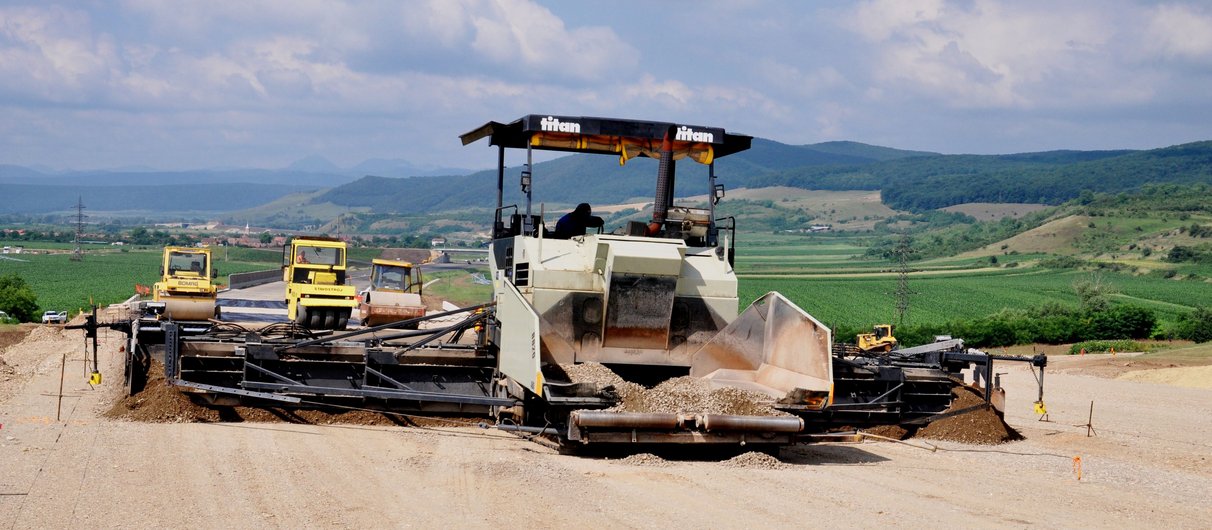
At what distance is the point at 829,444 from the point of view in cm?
1536

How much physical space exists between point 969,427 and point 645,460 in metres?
5.42

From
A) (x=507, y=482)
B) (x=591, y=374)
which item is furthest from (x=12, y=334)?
(x=507, y=482)

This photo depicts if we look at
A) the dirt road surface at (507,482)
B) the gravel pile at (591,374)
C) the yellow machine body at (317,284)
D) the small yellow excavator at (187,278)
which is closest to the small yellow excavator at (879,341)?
the yellow machine body at (317,284)

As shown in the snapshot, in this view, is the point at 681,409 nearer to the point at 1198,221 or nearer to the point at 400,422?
the point at 400,422

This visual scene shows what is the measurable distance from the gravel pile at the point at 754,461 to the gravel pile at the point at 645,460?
0.67 metres

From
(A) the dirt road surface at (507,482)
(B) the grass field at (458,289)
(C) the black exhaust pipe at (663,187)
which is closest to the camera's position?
(A) the dirt road surface at (507,482)

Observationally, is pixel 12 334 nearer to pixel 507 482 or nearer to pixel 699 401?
pixel 699 401

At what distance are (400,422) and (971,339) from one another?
3786cm

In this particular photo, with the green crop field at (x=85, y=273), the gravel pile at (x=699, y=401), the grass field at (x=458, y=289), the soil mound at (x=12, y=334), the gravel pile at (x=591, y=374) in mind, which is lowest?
the green crop field at (x=85, y=273)

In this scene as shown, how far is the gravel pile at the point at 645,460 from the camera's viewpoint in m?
12.5

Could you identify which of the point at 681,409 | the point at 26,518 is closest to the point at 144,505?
the point at 26,518

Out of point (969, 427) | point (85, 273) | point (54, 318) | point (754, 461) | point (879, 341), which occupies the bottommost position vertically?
point (85, 273)

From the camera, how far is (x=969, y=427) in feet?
52.0

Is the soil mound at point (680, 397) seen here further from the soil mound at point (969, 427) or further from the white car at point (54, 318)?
the white car at point (54, 318)
